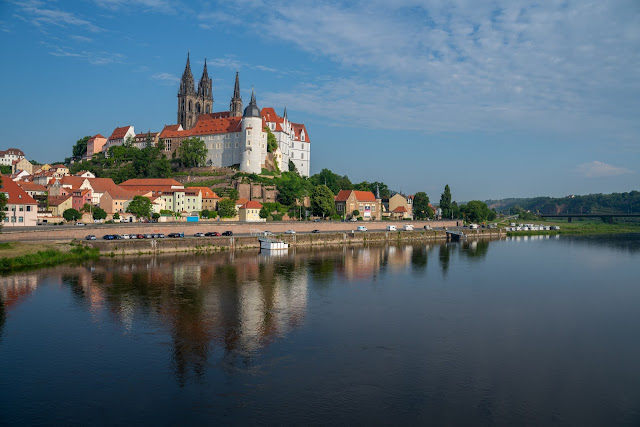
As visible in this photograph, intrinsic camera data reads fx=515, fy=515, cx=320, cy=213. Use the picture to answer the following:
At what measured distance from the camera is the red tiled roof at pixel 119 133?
104 meters

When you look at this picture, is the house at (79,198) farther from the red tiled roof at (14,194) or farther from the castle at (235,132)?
the castle at (235,132)

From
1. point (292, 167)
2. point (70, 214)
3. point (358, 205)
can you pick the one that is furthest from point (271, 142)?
point (70, 214)

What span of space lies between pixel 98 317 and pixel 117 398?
10116 mm

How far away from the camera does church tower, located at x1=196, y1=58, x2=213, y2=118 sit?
4419 inches

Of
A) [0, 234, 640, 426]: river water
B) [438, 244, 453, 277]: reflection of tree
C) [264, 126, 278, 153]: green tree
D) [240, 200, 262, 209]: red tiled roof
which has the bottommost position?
[0, 234, 640, 426]: river water

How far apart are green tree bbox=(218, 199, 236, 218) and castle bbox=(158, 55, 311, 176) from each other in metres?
15.2

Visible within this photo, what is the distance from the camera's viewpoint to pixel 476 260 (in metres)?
53.2

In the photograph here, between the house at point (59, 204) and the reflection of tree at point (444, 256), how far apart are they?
1751 inches

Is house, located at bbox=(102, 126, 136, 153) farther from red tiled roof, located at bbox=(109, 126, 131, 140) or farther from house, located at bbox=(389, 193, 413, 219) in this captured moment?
house, located at bbox=(389, 193, 413, 219)

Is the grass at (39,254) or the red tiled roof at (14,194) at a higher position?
the red tiled roof at (14,194)

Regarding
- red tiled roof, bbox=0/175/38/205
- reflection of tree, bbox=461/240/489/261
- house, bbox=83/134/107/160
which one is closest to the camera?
red tiled roof, bbox=0/175/38/205

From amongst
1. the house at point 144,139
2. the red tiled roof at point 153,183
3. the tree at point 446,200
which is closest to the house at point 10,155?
the house at point 144,139

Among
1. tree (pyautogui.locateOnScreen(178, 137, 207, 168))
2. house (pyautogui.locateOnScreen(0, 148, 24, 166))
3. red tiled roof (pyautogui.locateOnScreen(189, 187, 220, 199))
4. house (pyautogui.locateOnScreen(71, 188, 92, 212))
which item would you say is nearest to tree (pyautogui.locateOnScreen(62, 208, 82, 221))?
house (pyautogui.locateOnScreen(71, 188, 92, 212))

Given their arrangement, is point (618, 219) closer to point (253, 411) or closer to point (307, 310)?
point (307, 310)
